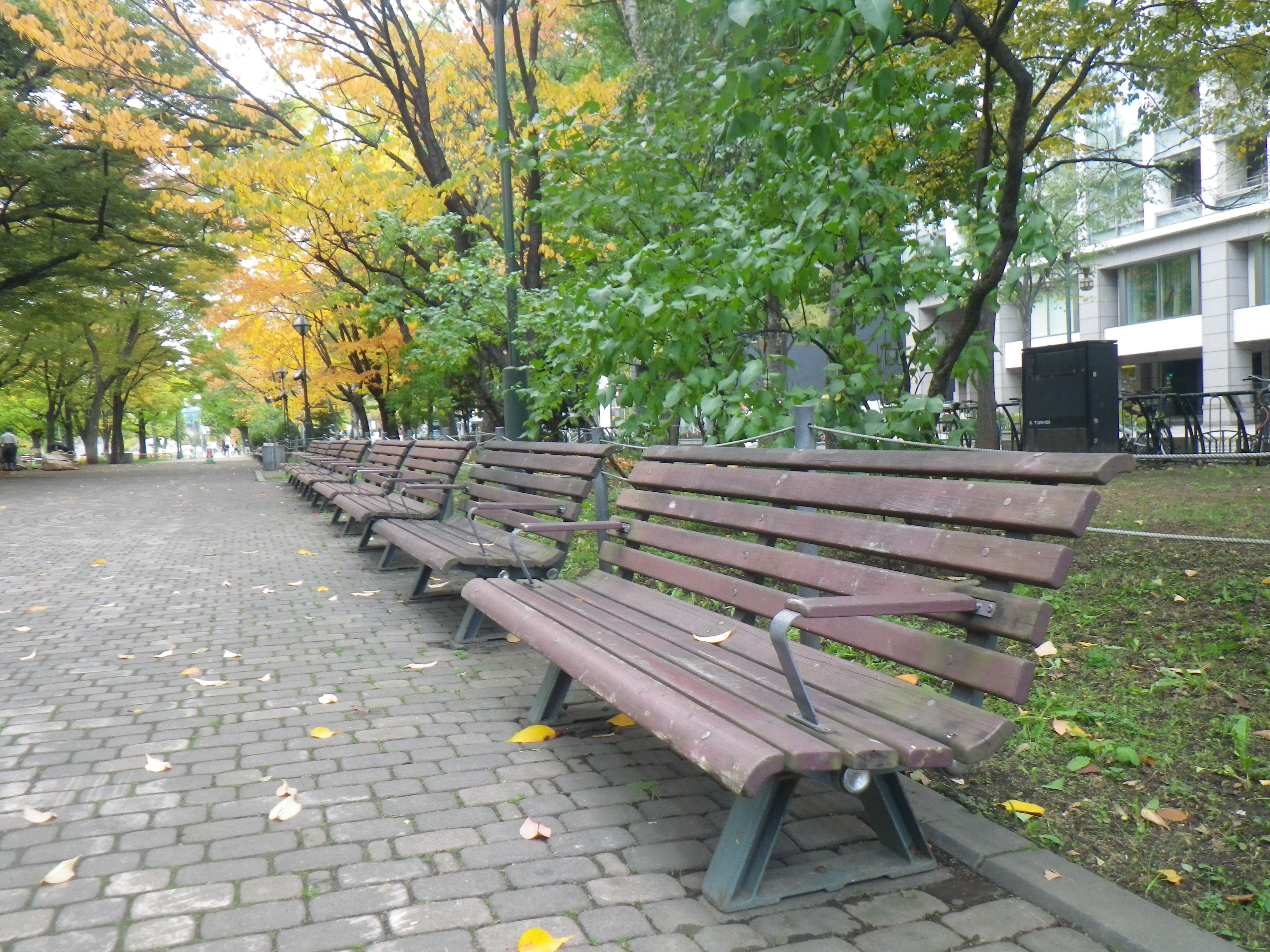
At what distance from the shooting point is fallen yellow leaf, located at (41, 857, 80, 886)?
109 inches

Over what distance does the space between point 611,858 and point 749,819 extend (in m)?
0.50

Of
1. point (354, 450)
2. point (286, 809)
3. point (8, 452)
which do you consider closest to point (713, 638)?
point (286, 809)

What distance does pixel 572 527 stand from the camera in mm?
4547

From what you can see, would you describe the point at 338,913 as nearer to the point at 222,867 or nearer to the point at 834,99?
the point at 222,867

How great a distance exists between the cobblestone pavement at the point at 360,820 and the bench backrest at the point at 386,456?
11.5ft

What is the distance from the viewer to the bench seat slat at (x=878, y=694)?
243cm

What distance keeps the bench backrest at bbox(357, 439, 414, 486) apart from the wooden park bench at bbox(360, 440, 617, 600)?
1.35 metres

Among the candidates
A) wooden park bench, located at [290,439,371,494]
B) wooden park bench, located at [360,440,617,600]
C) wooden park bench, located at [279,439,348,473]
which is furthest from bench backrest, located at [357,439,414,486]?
wooden park bench, located at [279,439,348,473]

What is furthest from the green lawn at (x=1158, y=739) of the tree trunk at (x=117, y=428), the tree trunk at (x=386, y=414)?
the tree trunk at (x=117, y=428)

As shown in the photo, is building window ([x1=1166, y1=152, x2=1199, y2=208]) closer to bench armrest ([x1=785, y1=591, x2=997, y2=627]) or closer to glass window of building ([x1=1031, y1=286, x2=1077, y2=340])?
glass window of building ([x1=1031, y1=286, x2=1077, y2=340])

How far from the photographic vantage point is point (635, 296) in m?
5.52

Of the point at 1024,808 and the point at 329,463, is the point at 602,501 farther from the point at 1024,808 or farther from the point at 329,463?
the point at 329,463

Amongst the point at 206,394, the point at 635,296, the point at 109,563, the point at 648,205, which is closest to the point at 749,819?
the point at 635,296

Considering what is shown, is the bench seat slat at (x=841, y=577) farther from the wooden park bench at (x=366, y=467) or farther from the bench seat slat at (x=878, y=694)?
the wooden park bench at (x=366, y=467)
